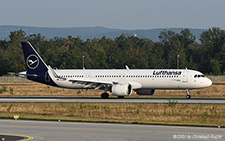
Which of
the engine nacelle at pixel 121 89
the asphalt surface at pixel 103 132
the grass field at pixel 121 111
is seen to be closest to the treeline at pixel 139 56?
the engine nacelle at pixel 121 89

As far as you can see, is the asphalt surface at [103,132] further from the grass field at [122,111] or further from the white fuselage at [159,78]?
the white fuselage at [159,78]

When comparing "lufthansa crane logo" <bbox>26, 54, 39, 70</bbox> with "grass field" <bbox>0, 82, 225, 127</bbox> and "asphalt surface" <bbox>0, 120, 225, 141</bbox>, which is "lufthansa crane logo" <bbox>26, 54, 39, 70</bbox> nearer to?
"grass field" <bbox>0, 82, 225, 127</bbox>

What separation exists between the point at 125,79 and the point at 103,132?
29.4m

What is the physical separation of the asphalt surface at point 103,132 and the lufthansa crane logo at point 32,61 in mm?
27553

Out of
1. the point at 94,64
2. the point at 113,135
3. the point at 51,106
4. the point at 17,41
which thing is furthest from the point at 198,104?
the point at 17,41

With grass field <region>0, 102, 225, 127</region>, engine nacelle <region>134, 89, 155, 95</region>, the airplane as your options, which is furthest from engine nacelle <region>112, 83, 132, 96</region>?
grass field <region>0, 102, 225, 127</region>

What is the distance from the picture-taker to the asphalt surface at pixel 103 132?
22.4 meters

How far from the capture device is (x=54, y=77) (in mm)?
55781

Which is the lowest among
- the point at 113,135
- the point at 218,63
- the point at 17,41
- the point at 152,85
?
the point at 113,135

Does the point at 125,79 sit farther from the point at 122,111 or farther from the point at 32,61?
the point at 122,111

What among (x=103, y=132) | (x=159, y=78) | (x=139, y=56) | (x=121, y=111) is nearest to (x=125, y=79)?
(x=159, y=78)

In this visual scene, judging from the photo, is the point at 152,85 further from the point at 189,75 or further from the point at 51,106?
the point at 51,106

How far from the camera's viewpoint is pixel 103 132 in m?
24.6

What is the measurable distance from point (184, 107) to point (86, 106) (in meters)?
9.61
